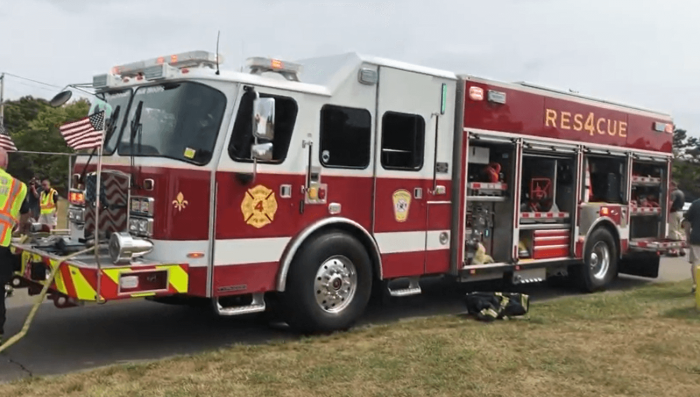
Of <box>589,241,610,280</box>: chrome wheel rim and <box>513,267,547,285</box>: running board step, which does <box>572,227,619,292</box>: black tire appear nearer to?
<box>589,241,610,280</box>: chrome wheel rim

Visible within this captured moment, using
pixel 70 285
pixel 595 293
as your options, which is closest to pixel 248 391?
pixel 70 285

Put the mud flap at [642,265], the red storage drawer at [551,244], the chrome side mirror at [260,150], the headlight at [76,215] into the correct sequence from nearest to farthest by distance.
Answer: the chrome side mirror at [260,150], the headlight at [76,215], the red storage drawer at [551,244], the mud flap at [642,265]

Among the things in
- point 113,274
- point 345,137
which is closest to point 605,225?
point 345,137

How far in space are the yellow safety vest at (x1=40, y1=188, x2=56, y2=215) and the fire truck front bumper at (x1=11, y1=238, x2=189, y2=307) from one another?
8.53 meters

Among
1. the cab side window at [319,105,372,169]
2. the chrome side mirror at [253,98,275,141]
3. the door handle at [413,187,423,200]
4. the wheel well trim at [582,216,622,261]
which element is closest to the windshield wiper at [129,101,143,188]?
the chrome side mirror at [253,98,275,141]

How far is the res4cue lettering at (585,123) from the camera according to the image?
9375mm

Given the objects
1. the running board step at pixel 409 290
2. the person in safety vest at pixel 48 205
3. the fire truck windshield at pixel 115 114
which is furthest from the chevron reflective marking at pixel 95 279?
the person in safety vest at pixel 48 205

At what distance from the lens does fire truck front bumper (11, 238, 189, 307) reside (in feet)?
17.5

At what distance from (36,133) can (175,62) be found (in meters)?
37.6

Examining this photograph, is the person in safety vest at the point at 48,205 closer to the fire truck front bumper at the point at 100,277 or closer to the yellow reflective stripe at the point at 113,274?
the fire truck front bumper at the point at 100,277

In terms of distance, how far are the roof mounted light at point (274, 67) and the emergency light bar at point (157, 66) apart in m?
0.36

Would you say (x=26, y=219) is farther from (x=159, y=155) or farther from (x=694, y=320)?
(x=694, y=320)

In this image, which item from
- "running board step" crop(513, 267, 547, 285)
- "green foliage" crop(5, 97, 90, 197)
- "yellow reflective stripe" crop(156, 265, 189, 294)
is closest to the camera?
"yellow reflective stripe" crop(156, 265, 189, 294)

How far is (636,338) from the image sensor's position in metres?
6.76
